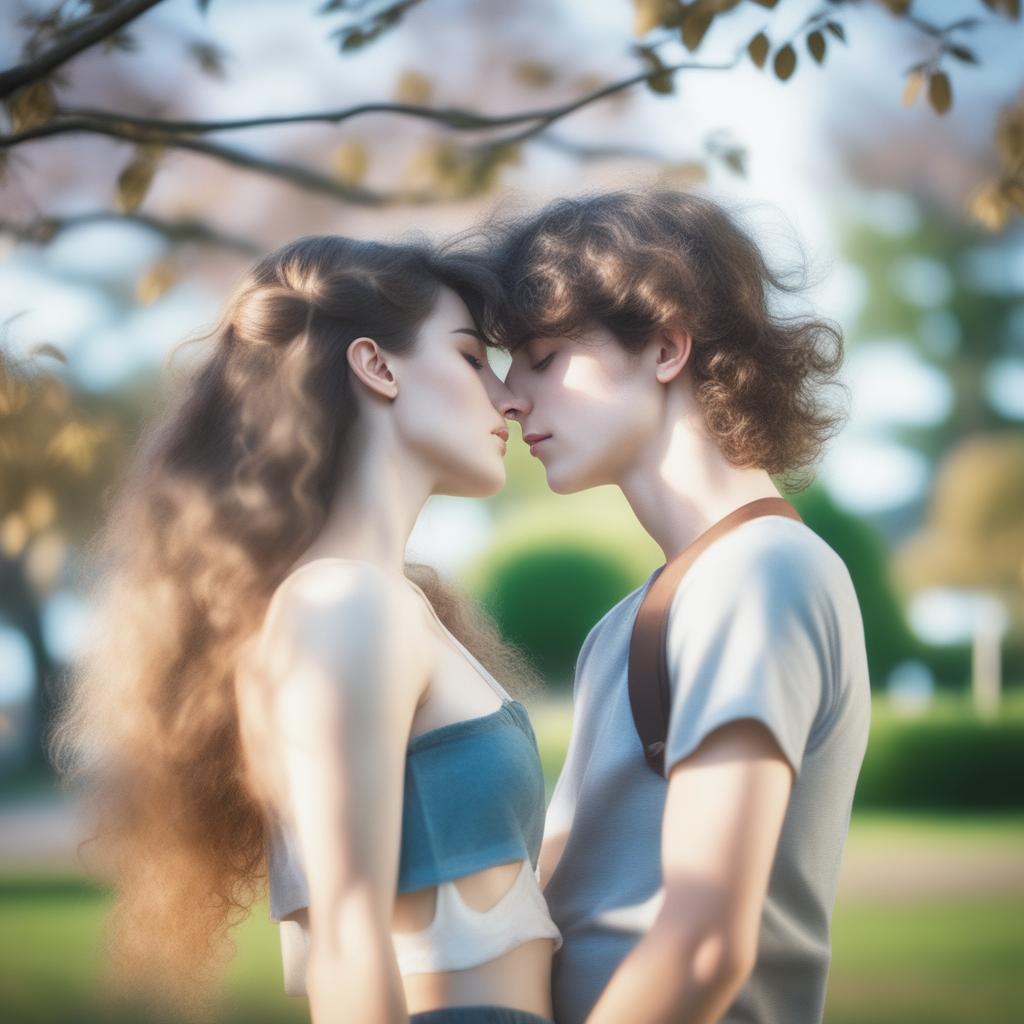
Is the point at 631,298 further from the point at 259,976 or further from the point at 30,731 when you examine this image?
the point at 30,731

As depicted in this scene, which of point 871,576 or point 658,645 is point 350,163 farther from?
point 871,576

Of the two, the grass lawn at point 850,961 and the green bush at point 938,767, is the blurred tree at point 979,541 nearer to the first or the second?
the green bush at point 938,767

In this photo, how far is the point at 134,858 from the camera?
2.58 meters

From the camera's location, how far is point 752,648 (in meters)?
2.12

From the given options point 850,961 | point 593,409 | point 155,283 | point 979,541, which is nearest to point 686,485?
point 593,409

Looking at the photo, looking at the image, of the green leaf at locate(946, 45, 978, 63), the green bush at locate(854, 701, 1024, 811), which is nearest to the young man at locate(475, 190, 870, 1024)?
the green leaf at locate(946, 45, 978, 63)

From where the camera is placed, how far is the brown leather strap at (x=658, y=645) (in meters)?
2.31

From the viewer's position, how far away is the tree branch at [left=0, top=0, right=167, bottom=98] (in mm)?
2918

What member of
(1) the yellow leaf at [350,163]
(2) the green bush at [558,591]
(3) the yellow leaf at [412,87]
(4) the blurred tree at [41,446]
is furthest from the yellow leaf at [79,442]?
(2) the green bush at [558,591]

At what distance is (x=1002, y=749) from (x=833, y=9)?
11.2 metres

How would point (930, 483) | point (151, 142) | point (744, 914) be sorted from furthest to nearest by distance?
point (930, 483) < point (151, 142) < point (744, 914)

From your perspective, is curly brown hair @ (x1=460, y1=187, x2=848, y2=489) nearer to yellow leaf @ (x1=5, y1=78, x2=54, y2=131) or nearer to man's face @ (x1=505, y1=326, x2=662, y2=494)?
man's face @ (x1=505, y1=326, x2=662, y2=494)

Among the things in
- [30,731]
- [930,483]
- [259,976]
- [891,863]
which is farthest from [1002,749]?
[30,731]

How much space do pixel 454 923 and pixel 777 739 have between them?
0.59 metres
